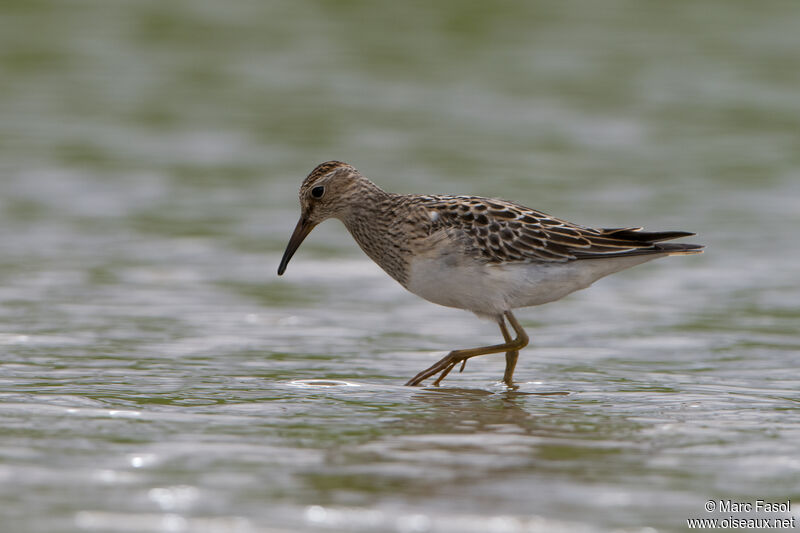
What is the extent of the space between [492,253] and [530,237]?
0.38m

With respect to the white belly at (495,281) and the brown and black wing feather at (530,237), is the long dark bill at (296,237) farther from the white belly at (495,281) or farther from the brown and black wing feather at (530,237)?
the white belly at (495,281)


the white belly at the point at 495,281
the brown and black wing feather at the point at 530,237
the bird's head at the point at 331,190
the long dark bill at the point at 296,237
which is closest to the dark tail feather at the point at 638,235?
the brown and black wing feather at the point at 530,237

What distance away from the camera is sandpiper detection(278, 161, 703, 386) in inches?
350

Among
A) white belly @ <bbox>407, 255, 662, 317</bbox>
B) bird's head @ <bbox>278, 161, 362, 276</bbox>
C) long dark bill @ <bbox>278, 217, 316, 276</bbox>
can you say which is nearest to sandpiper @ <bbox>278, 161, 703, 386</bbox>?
white belly @ <bbox>407, 255, 662, 317</bbox>

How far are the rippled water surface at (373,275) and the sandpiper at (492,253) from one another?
2.07 feet

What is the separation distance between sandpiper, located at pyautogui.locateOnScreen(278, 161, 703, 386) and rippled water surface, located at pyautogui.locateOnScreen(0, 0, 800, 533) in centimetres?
63

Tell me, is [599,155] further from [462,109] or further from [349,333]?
[349,333]

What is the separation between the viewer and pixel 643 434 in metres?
7.02

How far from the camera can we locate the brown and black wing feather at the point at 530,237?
899 cm

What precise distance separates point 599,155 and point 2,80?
32.4ft

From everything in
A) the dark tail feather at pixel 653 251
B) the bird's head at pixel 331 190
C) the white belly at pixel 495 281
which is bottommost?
the white belly at pixel 495 281

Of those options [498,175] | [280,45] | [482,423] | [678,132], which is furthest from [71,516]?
[280,45]

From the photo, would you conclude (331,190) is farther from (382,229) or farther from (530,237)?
(530,237)

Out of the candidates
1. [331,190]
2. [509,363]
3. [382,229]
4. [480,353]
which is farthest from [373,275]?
[509,363]
